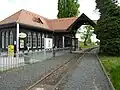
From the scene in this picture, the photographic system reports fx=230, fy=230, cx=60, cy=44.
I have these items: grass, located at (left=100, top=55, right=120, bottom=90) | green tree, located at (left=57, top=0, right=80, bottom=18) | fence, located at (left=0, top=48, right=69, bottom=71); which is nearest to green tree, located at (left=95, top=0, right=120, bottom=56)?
fence, located at (left=0, top=48, right=69, bottom=71)

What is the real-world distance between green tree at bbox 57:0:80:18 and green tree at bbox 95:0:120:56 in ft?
97.3

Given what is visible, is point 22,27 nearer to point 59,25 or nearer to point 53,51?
point 53,51

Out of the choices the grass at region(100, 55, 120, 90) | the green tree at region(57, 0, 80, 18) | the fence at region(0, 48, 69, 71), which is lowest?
the grass at region(100, 55, 120, 90)

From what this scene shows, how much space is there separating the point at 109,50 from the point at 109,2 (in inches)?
281

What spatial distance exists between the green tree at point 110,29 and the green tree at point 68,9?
2964cm

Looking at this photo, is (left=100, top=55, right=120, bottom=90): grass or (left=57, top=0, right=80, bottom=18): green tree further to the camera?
(left=57, top=0, right=80, bottom=18): green tree

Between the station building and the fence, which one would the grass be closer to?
the fence

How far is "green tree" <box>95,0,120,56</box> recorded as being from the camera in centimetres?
3139

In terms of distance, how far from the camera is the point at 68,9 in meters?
63.8

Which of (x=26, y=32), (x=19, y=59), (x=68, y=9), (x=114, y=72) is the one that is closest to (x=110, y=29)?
(x=26, y=32)

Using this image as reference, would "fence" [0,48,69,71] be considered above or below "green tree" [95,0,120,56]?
below

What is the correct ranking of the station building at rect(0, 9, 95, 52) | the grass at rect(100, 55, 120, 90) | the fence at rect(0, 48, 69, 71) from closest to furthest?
the grass at rect(100, 55, 120, 90)
the fence at rect(0, 48, 69, 71)
the station building at rect(0, 9, 95, 52)

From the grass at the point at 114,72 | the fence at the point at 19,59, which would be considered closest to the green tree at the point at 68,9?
the fence at the point at 19,59

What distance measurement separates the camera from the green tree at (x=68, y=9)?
63656mm
